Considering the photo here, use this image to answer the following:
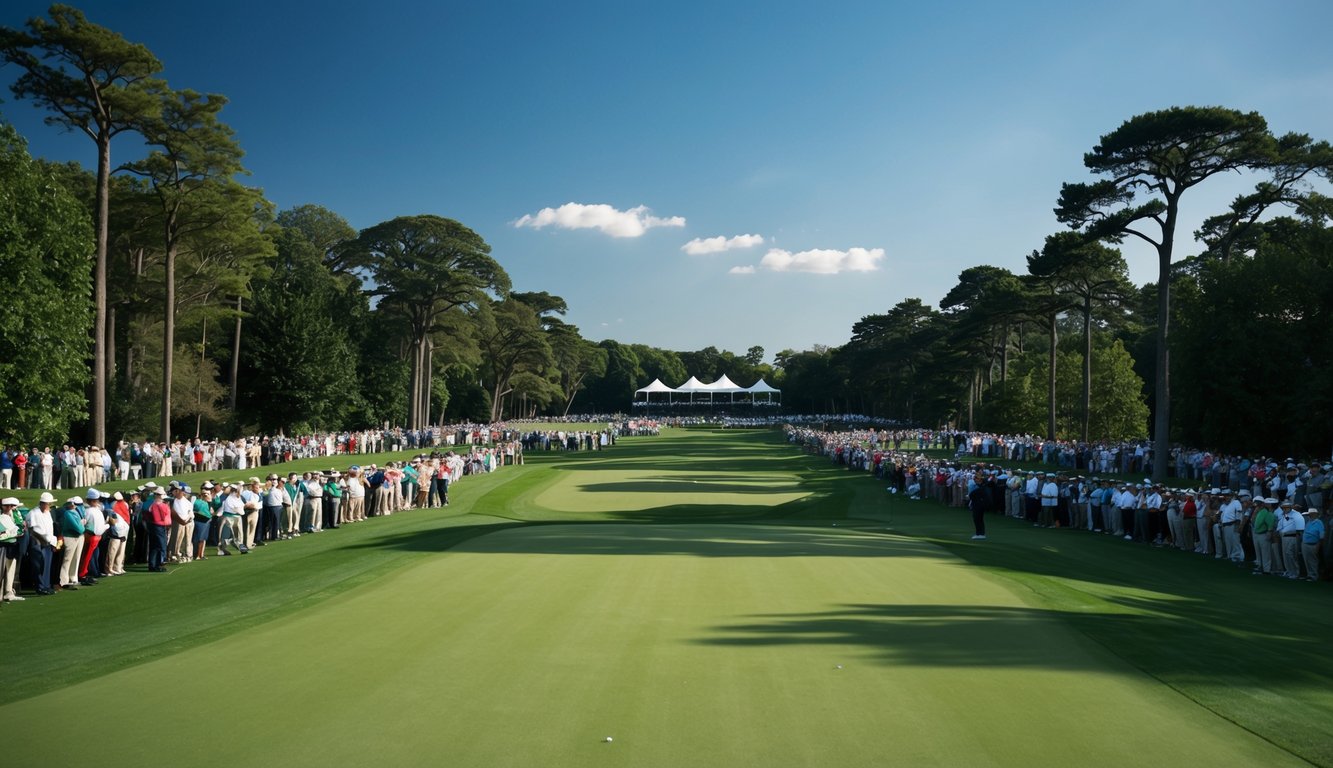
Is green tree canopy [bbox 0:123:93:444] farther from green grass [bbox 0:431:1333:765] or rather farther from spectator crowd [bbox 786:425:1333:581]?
spectator crowd [bbox 786:425:1333:581]

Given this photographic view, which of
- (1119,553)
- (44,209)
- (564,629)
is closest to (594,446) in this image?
(44,209)

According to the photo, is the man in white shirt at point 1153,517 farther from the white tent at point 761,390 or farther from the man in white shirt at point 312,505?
the white tent at point 761,390

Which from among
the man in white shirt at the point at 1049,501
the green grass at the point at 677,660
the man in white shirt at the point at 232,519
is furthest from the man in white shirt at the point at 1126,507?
the man in white shirt at the point at 232,519

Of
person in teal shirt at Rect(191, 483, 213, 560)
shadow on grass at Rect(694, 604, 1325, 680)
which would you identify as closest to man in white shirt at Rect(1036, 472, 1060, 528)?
shadow on grass at Rect(694, 604, 1325, 680)

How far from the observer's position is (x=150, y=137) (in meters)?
33.0

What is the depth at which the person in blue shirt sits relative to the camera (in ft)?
54.0

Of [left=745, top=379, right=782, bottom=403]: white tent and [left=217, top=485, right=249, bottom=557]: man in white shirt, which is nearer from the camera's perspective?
[left=217, top=485, right=249, bottom=557]: man in white shirt

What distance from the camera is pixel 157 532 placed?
1590 cm

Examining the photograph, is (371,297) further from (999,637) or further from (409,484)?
(999,637)

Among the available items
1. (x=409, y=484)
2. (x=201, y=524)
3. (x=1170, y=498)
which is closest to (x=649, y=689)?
(x=201, y=524)

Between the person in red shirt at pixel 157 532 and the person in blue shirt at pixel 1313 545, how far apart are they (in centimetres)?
2261

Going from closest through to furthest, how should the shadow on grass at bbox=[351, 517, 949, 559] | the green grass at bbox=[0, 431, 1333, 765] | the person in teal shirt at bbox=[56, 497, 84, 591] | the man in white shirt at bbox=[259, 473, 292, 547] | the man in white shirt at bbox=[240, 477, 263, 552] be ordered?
the green grass at bbox=[0, 431, 1333, 765]
the person in teal shirt at bbox=[56, 497, 84, 591]
the shadow on grass at bbox=[351, 517, 949, 559]
the man in white shirt at bbox=[240, 477, 263, 552]
the man in white shirt at bbox=[259, 473, 292, 547]

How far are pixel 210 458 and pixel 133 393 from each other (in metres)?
10.1

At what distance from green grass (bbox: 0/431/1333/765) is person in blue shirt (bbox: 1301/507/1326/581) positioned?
1.26 metres
